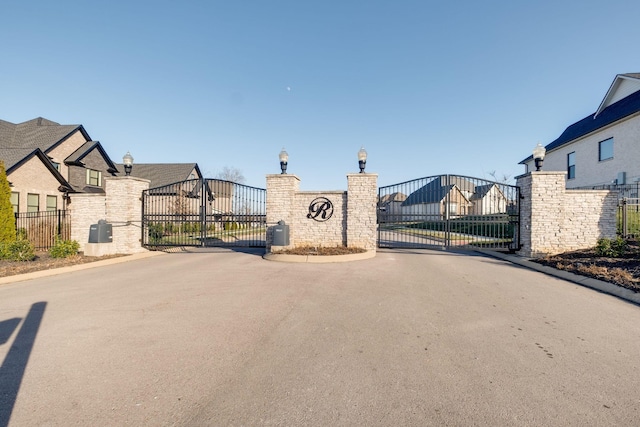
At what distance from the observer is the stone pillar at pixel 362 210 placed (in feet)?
36.2

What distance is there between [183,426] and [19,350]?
116 inches

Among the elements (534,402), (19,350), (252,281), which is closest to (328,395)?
(534,402)

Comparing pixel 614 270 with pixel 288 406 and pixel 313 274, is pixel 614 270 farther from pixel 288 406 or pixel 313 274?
pixel 288 406

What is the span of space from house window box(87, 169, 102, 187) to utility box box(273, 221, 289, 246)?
886 inches

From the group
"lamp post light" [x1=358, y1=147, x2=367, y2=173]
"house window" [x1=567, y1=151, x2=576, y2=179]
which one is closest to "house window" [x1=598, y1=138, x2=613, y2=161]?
"house window" [x1=567, y1=151, x2=576, y2=179]

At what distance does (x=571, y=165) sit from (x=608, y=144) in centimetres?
375

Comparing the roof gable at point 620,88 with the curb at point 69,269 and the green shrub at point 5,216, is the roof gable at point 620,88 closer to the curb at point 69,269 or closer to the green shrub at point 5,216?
the curb at point 69,269

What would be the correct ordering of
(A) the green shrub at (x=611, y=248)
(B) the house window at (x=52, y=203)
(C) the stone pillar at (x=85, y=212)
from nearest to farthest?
1. (A) the green shrub at (x=611, y=248)
2. (C) the stone pillar at (x=85, y=212)
3. (B) the house window at (x=52, y=203)

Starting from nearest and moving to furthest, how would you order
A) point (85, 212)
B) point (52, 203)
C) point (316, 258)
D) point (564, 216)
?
point (316, 258), point (564, 216), point (85, 212), point (52, 203)

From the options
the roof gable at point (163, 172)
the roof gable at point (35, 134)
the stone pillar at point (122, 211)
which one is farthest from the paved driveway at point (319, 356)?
the roof gable at point (163, 172)

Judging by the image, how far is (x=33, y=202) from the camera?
18609 mm

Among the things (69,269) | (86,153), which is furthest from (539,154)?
(86,153)

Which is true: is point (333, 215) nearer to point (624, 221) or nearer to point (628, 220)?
point (624, 221)

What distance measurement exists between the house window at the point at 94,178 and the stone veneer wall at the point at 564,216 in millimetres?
30485
